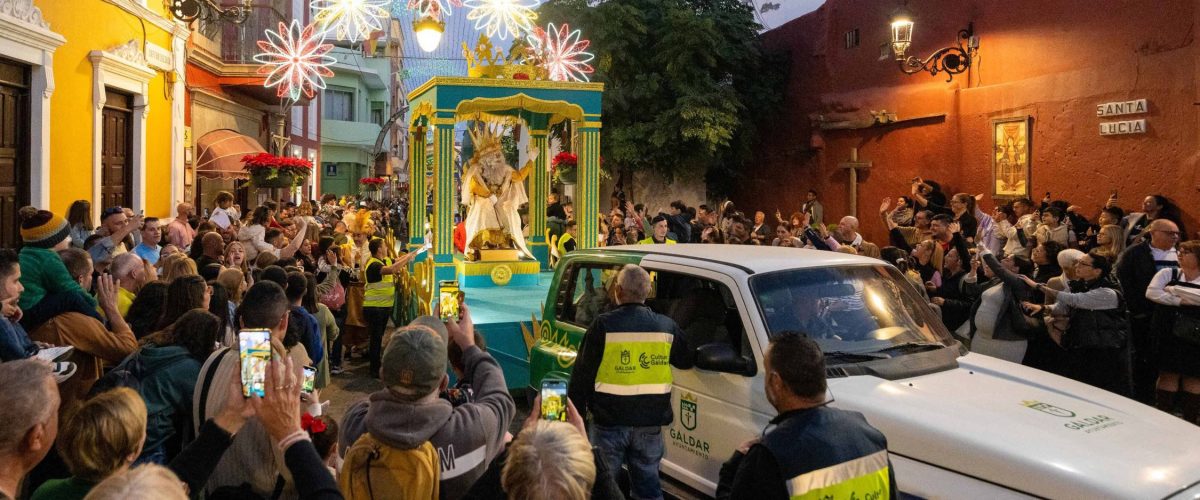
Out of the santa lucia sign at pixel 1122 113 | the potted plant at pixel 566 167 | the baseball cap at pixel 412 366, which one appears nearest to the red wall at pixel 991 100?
the santa lucia sign at pixel 1122 113

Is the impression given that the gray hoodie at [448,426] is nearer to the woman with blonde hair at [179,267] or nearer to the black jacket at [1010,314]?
the woman with blonde hair at [179,267]

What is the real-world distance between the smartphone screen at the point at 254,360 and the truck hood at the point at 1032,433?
8.98 feet

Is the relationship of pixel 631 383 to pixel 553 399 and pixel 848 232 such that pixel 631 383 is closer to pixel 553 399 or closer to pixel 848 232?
pixel 553 399

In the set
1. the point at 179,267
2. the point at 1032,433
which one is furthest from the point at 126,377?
the point at 1032,433

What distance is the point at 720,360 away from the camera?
4.45m

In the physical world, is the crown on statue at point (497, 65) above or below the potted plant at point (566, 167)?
above

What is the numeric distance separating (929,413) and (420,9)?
9.23m

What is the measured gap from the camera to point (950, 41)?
16.0 m

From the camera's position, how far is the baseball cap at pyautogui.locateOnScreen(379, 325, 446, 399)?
291 centimetres

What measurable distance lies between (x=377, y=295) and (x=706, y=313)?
18.6ft

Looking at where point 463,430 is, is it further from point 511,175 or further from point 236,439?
point 511,175

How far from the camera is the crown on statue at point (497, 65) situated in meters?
11.6

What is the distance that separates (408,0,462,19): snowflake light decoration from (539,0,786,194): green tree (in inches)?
345

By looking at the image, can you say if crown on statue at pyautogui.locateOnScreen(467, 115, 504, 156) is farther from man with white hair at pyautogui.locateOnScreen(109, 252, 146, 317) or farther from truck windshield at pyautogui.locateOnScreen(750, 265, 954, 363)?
truck windshield at pyautogui.locateOnScreen(750, 265, 954, 363)
